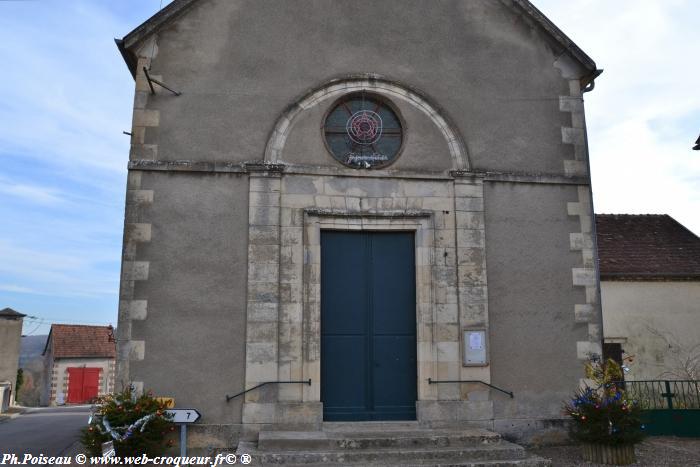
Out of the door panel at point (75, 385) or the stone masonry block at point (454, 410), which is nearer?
the stone masonry block at point (454, 410)

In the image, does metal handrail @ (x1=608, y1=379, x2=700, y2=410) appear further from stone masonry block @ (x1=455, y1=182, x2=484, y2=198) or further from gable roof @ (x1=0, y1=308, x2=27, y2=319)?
gable roof @ (x1=0, y1=308, x2=27, y2=319)

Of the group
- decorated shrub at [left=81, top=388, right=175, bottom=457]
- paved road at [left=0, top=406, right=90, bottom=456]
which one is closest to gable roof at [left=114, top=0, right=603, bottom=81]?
decorated shrub at [left=81, top=388, right=175, bottom=457]

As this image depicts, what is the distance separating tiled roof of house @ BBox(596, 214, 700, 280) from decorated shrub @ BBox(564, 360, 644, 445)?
22.8 ft

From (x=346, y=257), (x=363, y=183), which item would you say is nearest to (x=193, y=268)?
(x=346, y=257)

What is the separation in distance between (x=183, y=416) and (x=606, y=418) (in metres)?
4.73

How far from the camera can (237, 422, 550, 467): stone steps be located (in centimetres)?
625

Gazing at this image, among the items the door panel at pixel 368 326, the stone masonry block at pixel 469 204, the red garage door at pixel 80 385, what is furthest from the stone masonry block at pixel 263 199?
the red garage door at pixel 80 385

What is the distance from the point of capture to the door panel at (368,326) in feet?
24.6

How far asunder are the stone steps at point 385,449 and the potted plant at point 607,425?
921mm

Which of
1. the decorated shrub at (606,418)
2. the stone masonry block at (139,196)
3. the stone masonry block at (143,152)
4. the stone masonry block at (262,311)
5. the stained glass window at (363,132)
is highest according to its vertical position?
the stained glass window at (363,132)

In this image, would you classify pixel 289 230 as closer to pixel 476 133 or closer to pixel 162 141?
pixel 162 141

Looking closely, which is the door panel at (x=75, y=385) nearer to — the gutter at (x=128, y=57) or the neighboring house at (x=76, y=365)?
the neighboring house at (x=76, y=365)

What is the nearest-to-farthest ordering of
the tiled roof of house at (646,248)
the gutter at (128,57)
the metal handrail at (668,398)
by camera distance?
the gutter at (128,57), the metal handrail at (668,398), the tiled roof of house at (646,248)

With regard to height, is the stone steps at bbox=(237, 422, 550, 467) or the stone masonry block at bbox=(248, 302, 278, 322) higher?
the stone masonry block at bbox=(248, 302, 278, 322)
